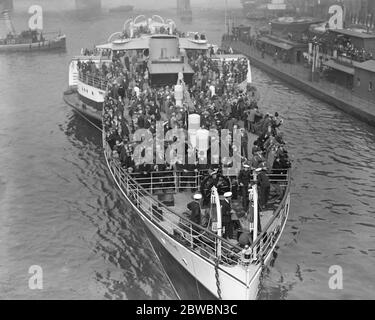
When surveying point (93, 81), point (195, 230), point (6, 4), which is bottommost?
point (195, 230)

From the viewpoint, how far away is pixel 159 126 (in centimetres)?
2306

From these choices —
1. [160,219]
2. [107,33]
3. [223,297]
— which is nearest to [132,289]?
[160,219]

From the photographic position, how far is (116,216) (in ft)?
78.6

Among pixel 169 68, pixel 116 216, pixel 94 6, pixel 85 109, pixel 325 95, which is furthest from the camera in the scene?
pixel 94 6

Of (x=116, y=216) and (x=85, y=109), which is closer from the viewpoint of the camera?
(x=116, y=216)

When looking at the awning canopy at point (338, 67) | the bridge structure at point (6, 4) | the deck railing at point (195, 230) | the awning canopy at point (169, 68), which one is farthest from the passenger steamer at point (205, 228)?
the bridge structure at point (6, 4)

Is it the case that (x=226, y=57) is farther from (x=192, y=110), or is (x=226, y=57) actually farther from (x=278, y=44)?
(x=278, y=44)

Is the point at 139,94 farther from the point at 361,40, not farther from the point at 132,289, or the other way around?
the point at 361,40

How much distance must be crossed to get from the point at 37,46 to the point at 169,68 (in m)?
44.3

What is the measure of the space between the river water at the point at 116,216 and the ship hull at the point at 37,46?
32569 millimetres

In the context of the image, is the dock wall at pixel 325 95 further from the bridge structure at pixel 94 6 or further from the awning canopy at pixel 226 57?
the bridge structure at pixel 94 6

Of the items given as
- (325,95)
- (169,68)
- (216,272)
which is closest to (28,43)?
(325,95)

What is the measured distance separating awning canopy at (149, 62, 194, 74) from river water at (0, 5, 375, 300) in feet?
18.0

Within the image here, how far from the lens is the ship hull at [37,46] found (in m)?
71.4
